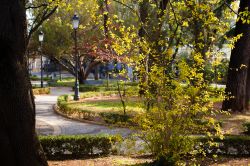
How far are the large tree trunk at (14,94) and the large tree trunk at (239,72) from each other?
13.5 metres

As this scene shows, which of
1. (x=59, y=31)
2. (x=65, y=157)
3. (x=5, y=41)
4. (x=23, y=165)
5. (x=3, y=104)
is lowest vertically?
(x=65, y=157)

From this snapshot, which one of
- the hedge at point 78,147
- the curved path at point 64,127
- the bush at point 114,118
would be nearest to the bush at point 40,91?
the curved path at point 64,127

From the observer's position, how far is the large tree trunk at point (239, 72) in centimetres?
1800

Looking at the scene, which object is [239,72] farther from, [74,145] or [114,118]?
[74,145]

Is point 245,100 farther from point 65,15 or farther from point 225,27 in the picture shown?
point 65,15

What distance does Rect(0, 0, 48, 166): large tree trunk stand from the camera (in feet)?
20.3

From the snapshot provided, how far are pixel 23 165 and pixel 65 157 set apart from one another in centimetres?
362

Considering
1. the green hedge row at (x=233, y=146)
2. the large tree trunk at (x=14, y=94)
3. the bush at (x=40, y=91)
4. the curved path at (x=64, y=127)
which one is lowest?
the curved path at (x=64, y=127)

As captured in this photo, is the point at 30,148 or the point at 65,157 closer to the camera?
the point at 30,148

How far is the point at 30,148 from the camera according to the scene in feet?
21.9

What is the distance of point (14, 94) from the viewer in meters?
6.31

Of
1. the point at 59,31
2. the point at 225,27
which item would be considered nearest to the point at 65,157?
the point at 225,27

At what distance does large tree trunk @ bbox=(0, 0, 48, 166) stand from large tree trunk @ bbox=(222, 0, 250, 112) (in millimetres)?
13455

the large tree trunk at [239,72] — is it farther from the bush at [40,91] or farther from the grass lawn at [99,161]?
the bush at [40,91]
